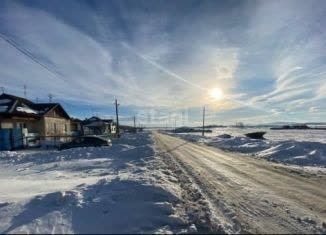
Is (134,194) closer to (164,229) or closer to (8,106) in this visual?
(164,229)

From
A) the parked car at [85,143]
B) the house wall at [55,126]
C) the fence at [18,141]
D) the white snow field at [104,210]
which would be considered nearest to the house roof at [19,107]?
the house wall at [55,126]

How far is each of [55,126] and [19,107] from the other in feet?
28.5

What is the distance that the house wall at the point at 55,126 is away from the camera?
39.1 metres

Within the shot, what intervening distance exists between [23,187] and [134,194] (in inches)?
171

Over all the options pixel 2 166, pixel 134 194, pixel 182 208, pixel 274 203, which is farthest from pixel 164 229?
pixel 2 166

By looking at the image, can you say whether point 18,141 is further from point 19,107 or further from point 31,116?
point 31,116

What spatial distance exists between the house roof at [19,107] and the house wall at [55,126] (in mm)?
1418

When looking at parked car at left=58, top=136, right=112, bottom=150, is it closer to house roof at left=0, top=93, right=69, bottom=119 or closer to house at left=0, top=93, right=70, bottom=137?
house at left=0, top=93, right=70, bottom=137

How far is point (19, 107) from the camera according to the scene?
3438cm

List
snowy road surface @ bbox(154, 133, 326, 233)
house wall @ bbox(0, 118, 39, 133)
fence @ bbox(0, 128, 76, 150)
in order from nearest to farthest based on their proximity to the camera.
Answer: snowy road surface @ bbox(154, 133, 326, 233) → fence @ bbox(0, 128, 76, 150) → house wall @ bbox(0, 118, 39, 133)

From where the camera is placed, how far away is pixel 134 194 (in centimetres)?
770

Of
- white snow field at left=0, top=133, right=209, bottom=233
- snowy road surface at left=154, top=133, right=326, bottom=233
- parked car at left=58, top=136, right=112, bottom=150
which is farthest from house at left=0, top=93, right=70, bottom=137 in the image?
snowy road surface at left=154, top=133, right=326, bottom=233

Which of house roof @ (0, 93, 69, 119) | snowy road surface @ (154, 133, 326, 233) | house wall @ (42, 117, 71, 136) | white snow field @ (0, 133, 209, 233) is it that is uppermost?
house roof @ (0, 93, 69, 119)

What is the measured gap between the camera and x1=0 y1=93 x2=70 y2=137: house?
3209 cm
